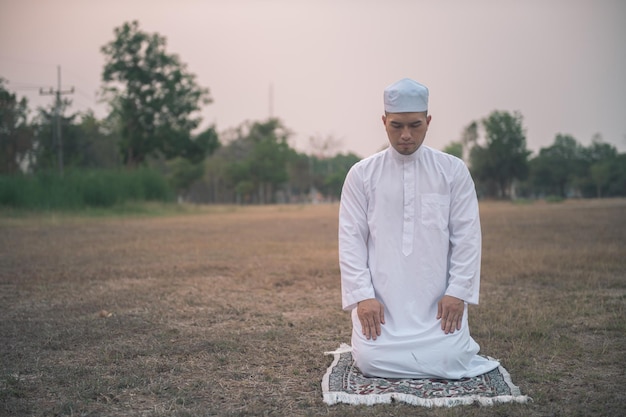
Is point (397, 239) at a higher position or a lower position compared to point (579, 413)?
higher

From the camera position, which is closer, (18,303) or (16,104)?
(18,303)

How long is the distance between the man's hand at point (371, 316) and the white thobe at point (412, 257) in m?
0.04

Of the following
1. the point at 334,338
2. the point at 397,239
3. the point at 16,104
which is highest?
the point at 16,104

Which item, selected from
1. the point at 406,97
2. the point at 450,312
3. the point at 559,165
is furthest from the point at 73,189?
the point at 559,165

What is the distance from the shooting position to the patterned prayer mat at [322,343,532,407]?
109 inches

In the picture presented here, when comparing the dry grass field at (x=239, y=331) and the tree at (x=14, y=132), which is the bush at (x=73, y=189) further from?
the dry grass field at (x=239, y=331)

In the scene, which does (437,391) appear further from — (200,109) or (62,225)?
(200,109)

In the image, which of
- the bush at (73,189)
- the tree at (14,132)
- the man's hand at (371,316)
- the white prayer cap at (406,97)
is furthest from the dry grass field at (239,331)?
the tree at (14,132)

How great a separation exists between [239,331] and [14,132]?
26867mm

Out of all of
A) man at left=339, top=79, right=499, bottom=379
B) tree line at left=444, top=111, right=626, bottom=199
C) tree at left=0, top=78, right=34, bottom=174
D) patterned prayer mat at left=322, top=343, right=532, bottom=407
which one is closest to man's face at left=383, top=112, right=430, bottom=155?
man at left=339, top=79, right=499, bottom=379

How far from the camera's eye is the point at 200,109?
33938 millimetres

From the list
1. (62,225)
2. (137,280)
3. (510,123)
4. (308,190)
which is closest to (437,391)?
(137,280)

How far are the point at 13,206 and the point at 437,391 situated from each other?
1883 centimetres

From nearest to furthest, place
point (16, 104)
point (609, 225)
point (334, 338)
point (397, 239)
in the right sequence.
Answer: point (397, 239)
point (334, 338)
point (609, 225)
point (16, 104)
